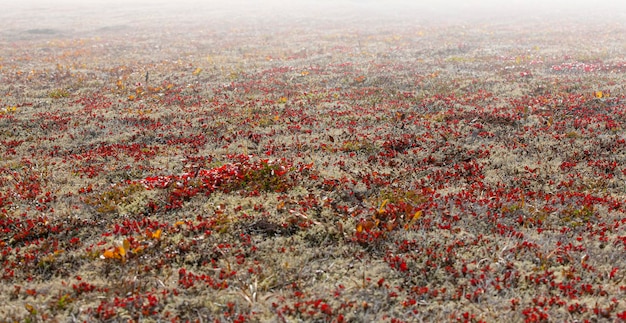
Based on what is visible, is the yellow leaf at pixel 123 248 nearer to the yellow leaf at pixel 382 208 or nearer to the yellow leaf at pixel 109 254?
the yellow leaf at pixel 109 254

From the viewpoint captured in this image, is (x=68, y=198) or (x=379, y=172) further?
(x=379, y=172)

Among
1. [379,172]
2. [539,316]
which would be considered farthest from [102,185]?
[539,316]

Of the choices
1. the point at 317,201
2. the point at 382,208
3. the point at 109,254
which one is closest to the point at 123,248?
the point at 109,254

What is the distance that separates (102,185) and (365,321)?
284 inches

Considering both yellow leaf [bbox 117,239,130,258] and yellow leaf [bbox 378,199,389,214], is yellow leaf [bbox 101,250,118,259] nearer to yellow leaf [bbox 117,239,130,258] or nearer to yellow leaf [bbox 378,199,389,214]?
yellow leaf [bbox 117,239,130,258]

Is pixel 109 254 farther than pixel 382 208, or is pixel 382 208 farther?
pixel 382 208

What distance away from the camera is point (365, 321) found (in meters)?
6.16

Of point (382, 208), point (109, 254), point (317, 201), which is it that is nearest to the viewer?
point (109, 254)

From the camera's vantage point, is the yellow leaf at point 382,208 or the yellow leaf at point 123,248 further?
the yellow leaf at point 382,208

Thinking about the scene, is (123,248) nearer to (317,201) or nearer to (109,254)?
(109,254)

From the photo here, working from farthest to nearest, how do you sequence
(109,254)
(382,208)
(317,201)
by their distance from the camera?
(317,201) < (382,208) < (109,254)

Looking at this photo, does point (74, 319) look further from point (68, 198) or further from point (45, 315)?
point (68, 198)

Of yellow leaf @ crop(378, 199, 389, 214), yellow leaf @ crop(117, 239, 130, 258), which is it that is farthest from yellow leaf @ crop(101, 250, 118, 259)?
yellow leaf @ crop(378, 199, 389, 214)

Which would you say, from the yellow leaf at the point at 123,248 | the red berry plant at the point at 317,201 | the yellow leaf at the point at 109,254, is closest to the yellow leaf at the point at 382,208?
the red berry plant at the point at 317,201
